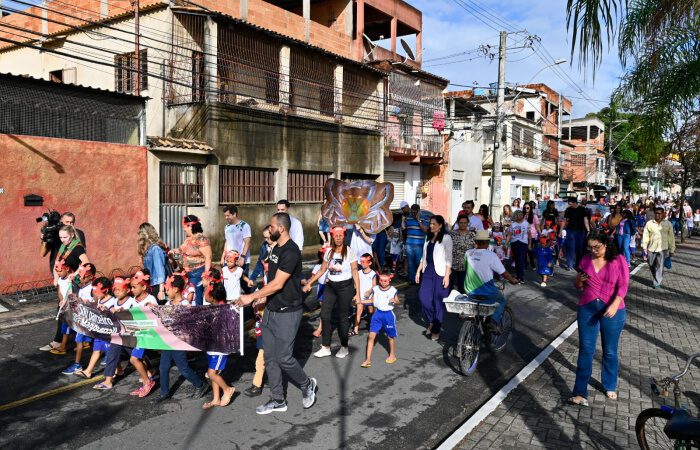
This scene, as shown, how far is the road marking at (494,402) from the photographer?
471 cm

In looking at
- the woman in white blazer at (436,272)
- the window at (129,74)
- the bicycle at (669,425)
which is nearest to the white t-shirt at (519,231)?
the woman in white blazer at (436,272)

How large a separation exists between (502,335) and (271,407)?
3.67 metres

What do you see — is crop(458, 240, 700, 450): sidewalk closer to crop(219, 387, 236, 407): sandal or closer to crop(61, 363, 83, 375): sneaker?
crop(219, 387, 236, 407): sandal

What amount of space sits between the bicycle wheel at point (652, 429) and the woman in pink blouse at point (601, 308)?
3.25ft

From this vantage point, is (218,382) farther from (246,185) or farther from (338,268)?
(246,185)

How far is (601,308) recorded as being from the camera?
552 centimetres

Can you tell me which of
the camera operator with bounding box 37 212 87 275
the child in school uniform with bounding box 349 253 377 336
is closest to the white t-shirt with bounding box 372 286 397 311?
the child in school uniform with bounding box 349 253 377 336

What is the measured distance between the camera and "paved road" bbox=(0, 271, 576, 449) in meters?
4.68

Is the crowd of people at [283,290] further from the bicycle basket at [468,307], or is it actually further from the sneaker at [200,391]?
the bicycle basket at [468,307]

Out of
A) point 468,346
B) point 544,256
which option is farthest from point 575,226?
point 468,346

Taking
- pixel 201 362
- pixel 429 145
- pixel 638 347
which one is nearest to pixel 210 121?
pixel 201 362

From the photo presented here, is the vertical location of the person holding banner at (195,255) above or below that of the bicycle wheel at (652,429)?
above

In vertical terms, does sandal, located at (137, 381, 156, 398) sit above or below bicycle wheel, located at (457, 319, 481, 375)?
below

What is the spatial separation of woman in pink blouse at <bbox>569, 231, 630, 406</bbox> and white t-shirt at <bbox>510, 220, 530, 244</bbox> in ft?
21.9
